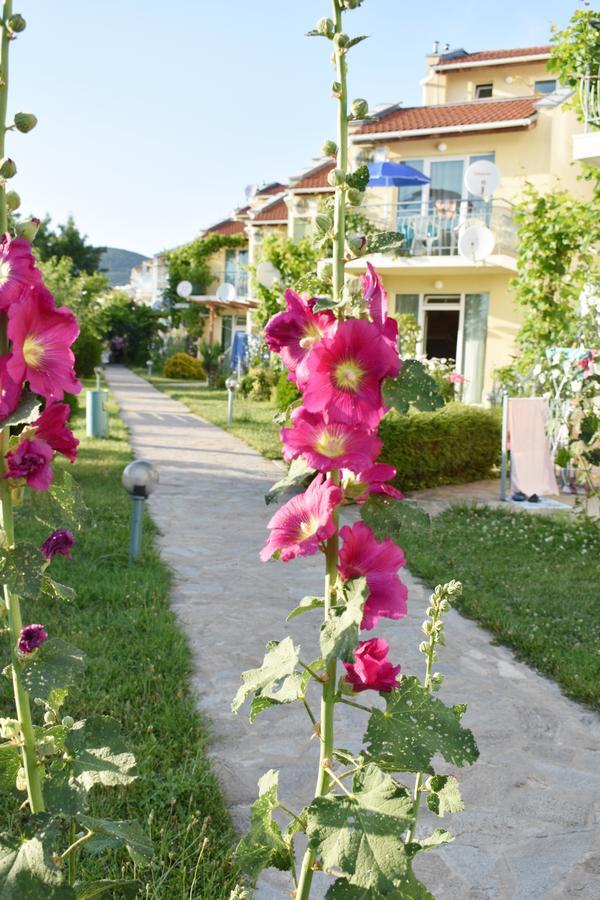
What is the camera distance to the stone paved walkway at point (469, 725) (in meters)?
2.81

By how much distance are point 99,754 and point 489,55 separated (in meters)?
25.0

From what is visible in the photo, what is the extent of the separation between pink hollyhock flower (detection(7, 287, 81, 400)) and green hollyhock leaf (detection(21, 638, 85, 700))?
432 mm

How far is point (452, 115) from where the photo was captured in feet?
63.1

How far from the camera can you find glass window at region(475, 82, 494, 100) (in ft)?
74.5

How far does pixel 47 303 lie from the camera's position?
1.26 meters

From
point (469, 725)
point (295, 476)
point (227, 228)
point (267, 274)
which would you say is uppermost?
point (227, 228)

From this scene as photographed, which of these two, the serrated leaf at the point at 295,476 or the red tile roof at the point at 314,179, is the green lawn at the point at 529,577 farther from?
the red tile roof at the point at 314,179

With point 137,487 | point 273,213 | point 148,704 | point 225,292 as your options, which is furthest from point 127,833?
point 273,213

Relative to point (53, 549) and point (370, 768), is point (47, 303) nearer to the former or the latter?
point (53, 549)

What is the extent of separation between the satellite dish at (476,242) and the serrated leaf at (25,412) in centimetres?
1601

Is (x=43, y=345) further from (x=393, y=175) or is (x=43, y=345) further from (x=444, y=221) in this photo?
(x=444, y=221)

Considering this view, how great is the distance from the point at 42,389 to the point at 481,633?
4.36m

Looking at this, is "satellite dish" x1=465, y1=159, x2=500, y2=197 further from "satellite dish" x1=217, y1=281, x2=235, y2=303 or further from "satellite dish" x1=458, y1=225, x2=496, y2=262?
"satellite dish" x1=217, y1=281, x2=235, y2=303

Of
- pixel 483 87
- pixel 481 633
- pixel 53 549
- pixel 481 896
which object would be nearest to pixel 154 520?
pixel 481 633
